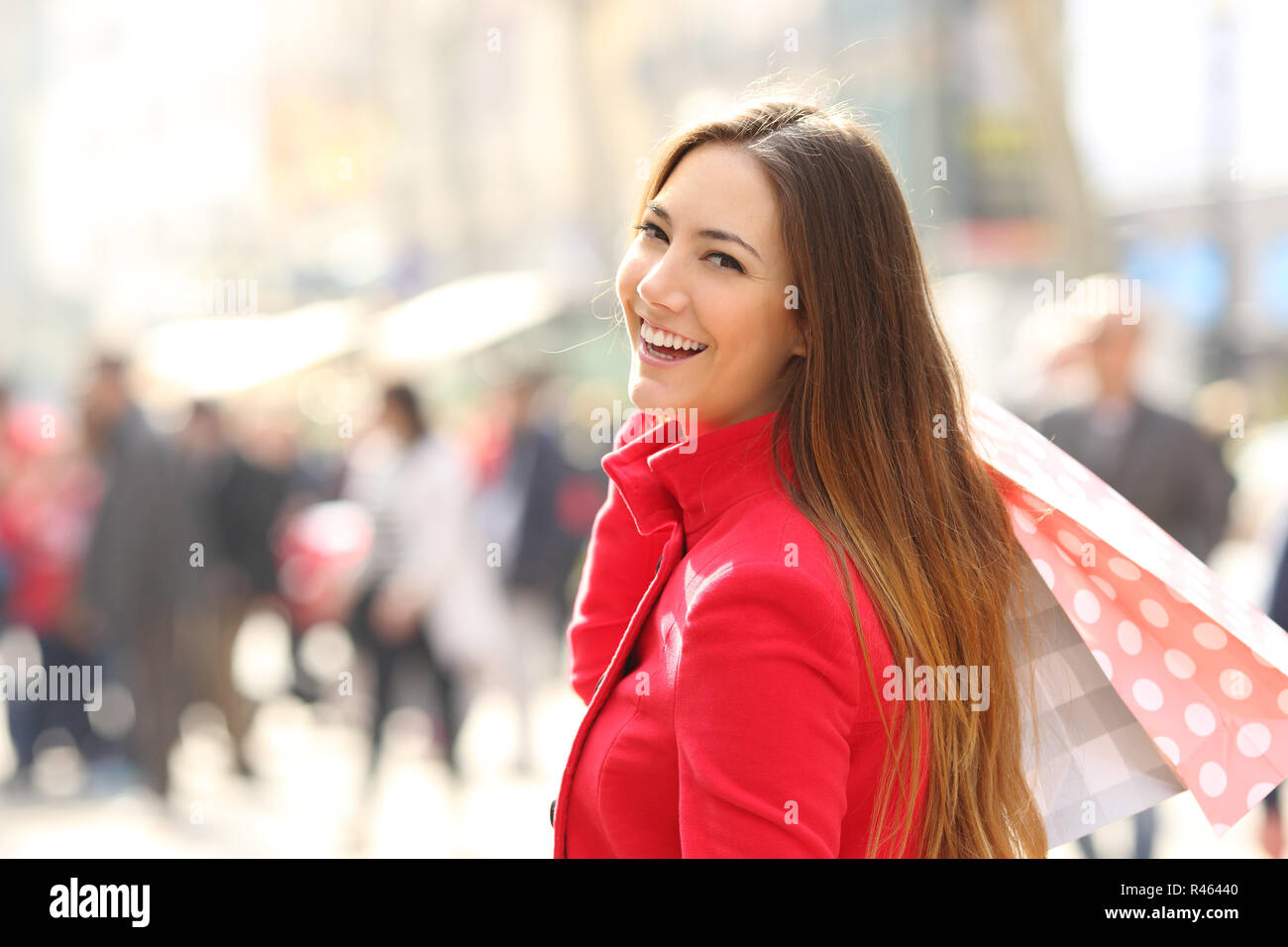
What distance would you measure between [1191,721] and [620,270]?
109 centimetres

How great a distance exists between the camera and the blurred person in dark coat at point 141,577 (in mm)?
6641

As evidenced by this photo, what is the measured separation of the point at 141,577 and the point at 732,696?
5778 millimetres

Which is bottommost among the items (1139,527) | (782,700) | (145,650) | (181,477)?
(145,650)

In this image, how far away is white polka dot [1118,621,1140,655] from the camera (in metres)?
1.91

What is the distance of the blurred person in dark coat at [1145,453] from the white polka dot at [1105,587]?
3.43 metres

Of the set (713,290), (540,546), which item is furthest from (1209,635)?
(540,546)

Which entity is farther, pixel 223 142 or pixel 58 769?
pixel 223 142

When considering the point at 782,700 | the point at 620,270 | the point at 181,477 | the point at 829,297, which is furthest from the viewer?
the point at 181,477

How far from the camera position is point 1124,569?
6.15ft

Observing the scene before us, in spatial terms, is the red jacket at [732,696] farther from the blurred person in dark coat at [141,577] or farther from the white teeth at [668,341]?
the blurred person in dark coat at [141,577]

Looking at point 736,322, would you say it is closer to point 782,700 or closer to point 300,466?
point 782,700

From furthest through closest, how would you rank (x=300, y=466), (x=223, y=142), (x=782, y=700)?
(x=223, y=142), (x=300, y=466), (x=782, y=700)

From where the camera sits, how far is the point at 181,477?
6730 millimetres
